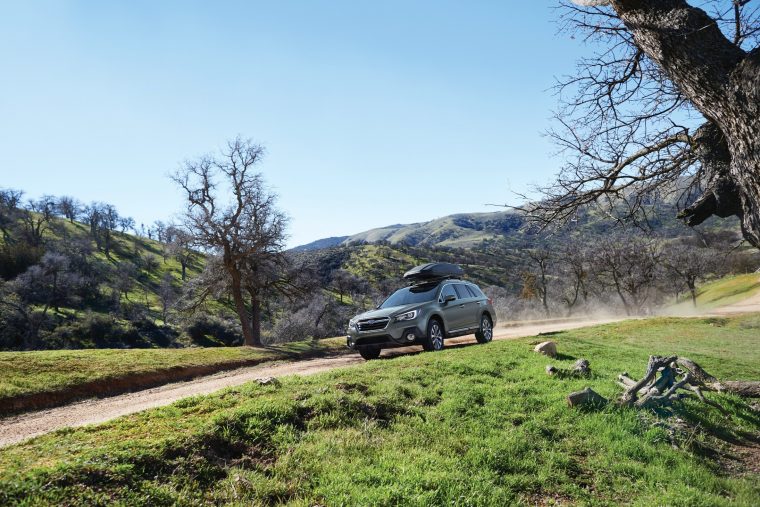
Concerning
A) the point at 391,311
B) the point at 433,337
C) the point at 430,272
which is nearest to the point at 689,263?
the point at 430,272

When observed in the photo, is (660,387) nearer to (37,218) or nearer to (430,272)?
(430,272)

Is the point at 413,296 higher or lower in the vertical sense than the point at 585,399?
higher

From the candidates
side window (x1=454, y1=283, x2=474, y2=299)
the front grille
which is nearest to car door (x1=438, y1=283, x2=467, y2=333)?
side window (x1=454, y1=283, x2=474, y2=299)

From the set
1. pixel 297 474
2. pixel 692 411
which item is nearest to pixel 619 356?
pixel 692 411

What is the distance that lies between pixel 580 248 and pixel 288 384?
44.4 metres

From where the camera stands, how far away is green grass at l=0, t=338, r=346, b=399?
10711 millimetres

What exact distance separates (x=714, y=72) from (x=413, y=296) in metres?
9.39

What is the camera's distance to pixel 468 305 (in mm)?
13609

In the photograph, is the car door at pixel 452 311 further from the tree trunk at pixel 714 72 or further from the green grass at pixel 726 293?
the green grass at pixel 726 293

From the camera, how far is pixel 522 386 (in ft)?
25.8

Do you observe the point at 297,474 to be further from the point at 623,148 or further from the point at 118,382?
the point at 118,382

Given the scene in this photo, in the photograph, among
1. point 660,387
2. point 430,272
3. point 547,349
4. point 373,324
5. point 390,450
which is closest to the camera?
point 390,450

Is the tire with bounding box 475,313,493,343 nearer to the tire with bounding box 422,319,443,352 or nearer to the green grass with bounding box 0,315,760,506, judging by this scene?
the tire with bounding box 422,319,443,352

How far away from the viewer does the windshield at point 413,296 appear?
12387 mm
